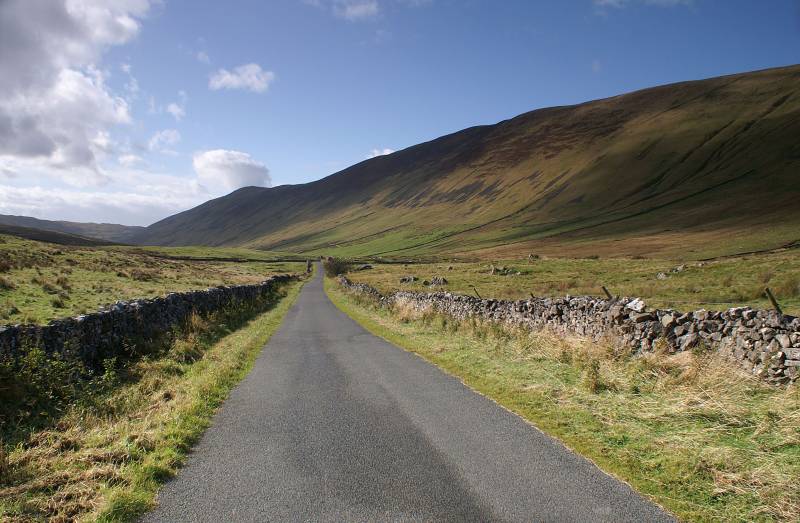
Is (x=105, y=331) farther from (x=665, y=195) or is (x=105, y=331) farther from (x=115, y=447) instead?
(x=665, y=195)

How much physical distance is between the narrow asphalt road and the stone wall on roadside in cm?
423

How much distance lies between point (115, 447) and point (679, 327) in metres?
11.9

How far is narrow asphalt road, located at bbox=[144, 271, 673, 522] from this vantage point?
17.1 feet

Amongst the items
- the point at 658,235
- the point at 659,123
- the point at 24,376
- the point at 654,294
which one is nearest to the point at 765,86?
the point at 659,123

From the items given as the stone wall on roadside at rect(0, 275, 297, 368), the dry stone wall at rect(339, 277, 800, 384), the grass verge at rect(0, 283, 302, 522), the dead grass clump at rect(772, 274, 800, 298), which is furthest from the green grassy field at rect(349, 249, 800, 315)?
the stone wall on roadside at rect(0, 275, 297, 368)

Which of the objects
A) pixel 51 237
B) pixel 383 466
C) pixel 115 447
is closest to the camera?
pixel 383 466

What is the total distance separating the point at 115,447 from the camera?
277 inches

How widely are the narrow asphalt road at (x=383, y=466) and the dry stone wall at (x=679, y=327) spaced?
5.28m

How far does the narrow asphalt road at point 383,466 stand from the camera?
5199mm

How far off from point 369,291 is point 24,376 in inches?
1157

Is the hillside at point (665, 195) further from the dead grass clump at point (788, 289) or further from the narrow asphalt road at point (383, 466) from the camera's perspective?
the narrow asphalt road at point (383, 466)

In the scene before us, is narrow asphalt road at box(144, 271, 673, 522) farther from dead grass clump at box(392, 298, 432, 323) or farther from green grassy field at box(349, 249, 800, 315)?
green grassy field at box(349, 249, 800, 315)

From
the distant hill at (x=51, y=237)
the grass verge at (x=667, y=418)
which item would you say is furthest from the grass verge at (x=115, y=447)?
the distant hill at (x=51, y=237)

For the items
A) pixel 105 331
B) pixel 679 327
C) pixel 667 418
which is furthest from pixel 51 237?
pixel 667 418
